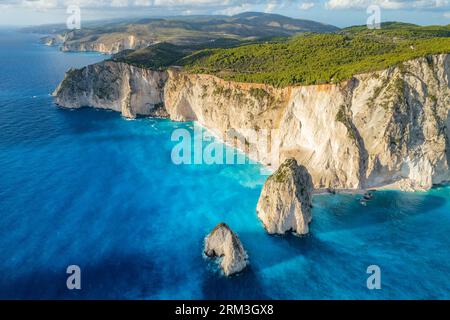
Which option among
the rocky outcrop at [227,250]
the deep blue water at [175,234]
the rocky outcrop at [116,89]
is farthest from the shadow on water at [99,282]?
the rocky outcrop at [116,89]

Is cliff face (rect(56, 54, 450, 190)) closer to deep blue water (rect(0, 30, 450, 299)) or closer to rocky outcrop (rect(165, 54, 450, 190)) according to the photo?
rocky outcrop (rect(165, 54, 450, 190))

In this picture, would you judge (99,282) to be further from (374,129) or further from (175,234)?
(374,129)

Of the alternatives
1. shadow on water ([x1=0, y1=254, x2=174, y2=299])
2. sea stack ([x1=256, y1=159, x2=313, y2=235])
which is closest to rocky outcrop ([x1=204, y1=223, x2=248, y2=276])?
shadow on water ([x1=0, y1=254, x2=174, y2=299])

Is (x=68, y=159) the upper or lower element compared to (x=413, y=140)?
lower

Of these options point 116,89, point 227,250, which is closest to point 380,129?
point 227,250

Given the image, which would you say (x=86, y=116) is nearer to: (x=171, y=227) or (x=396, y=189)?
(x=171, y=227)

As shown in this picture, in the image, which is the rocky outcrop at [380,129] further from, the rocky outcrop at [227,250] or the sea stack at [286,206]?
the rocky outcrop at [227,250]
